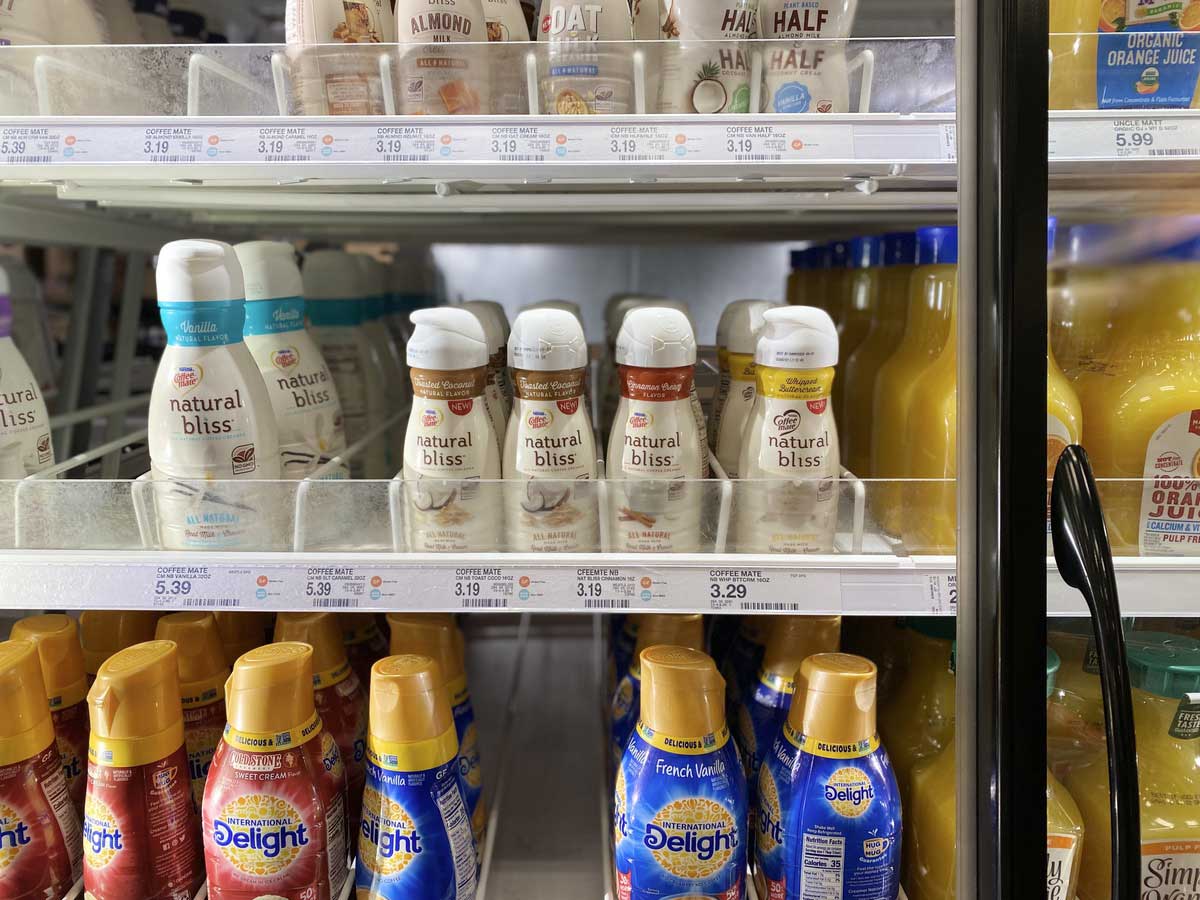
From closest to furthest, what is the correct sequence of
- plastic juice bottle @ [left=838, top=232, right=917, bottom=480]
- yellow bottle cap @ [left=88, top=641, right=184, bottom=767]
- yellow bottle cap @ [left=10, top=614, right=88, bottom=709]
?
yellow bottle cap @ [left=88, top=641, right=184, bottom=767] → yellow bottle cap @ [left=10, top=614, right=88, bottom=709] → plastic juice bottle @ [left=838, top=232, right=917, bottom=480]

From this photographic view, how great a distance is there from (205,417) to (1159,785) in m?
1.03

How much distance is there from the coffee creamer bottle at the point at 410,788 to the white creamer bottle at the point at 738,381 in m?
0.40

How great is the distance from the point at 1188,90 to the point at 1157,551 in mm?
437

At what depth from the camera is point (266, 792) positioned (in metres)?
0.78

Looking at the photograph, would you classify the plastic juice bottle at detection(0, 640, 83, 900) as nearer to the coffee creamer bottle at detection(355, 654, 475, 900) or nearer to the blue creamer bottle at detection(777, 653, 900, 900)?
the coffee creamer bottle at detection(355, 654, 475, 900)

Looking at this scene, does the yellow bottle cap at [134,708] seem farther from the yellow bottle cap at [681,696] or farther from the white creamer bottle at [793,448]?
the white creamer bottle at [793,448]

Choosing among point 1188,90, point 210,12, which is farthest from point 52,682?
point 1188,90

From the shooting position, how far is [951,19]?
1.31m

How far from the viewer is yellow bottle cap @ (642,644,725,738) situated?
0.78 meters

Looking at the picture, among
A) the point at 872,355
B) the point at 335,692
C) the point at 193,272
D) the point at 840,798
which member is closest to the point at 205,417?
the point at 193,272

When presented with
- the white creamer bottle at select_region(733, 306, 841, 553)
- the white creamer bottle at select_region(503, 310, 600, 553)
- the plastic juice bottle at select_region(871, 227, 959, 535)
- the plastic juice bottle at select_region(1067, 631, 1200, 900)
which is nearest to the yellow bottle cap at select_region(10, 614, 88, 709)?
the white creamer bottle at select_region(503, 310, 600, 553)

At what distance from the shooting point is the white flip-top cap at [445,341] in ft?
2.60

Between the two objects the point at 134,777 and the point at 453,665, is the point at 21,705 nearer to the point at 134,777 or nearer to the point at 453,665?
the point at 134,777

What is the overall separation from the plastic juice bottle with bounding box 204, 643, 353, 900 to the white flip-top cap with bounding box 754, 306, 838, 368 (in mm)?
549
